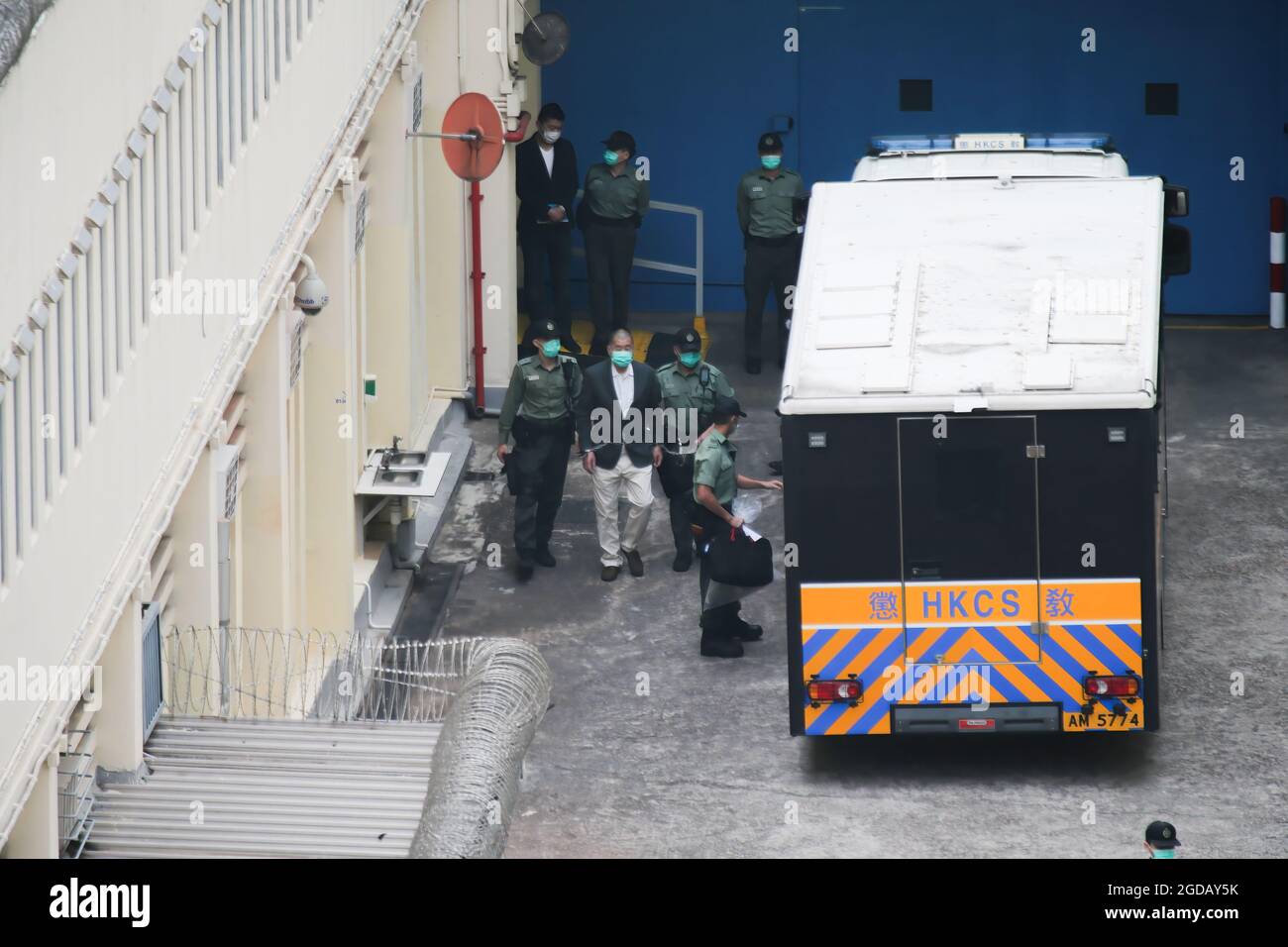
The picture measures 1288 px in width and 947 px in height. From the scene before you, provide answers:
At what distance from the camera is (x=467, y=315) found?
1962 centimetres

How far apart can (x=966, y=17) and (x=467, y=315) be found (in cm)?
619

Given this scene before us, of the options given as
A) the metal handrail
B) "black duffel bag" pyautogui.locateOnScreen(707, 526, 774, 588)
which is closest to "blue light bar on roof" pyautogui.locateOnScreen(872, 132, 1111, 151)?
"black duffel bag" pyautogui.locateOnScreen(707, 526, 774, 588)

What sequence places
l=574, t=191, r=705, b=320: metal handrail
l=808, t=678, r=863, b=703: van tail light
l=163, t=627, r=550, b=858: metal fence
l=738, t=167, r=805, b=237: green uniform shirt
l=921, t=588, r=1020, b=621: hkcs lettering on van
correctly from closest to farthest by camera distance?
l=163, t=627, r=550, b=858: metal fence, l=921, t=588, r=1020, b=621: hkcs lettering on van, l=808, t=678, r=863, b=703: van tail light, l=738, t=167, r=805, b=237: green uniform shirt, l=574, t=191, r=705, b=320: metal handrail

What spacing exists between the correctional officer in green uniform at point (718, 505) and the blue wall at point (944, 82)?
25.8 ft

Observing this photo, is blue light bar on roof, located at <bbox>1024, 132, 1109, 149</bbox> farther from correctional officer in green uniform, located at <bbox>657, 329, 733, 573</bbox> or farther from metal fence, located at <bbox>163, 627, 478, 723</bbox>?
metal fence, located at <bbox>163, 627, 478, 723</bbox>

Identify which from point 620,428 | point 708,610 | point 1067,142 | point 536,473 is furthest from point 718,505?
point 1067,142

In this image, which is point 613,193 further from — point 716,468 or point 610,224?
point 716,468

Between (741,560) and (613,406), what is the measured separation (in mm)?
2314

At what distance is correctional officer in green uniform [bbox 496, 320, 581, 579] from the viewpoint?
54.1ft

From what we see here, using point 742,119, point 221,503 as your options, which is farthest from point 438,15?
point 221,503

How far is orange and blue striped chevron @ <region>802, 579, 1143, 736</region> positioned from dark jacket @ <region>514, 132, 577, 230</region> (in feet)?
28.4

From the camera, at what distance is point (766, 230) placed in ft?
67.5

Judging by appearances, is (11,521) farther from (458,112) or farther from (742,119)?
(742,119)

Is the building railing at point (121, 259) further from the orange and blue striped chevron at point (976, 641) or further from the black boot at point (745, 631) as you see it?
the black boot at point (745, 631)
